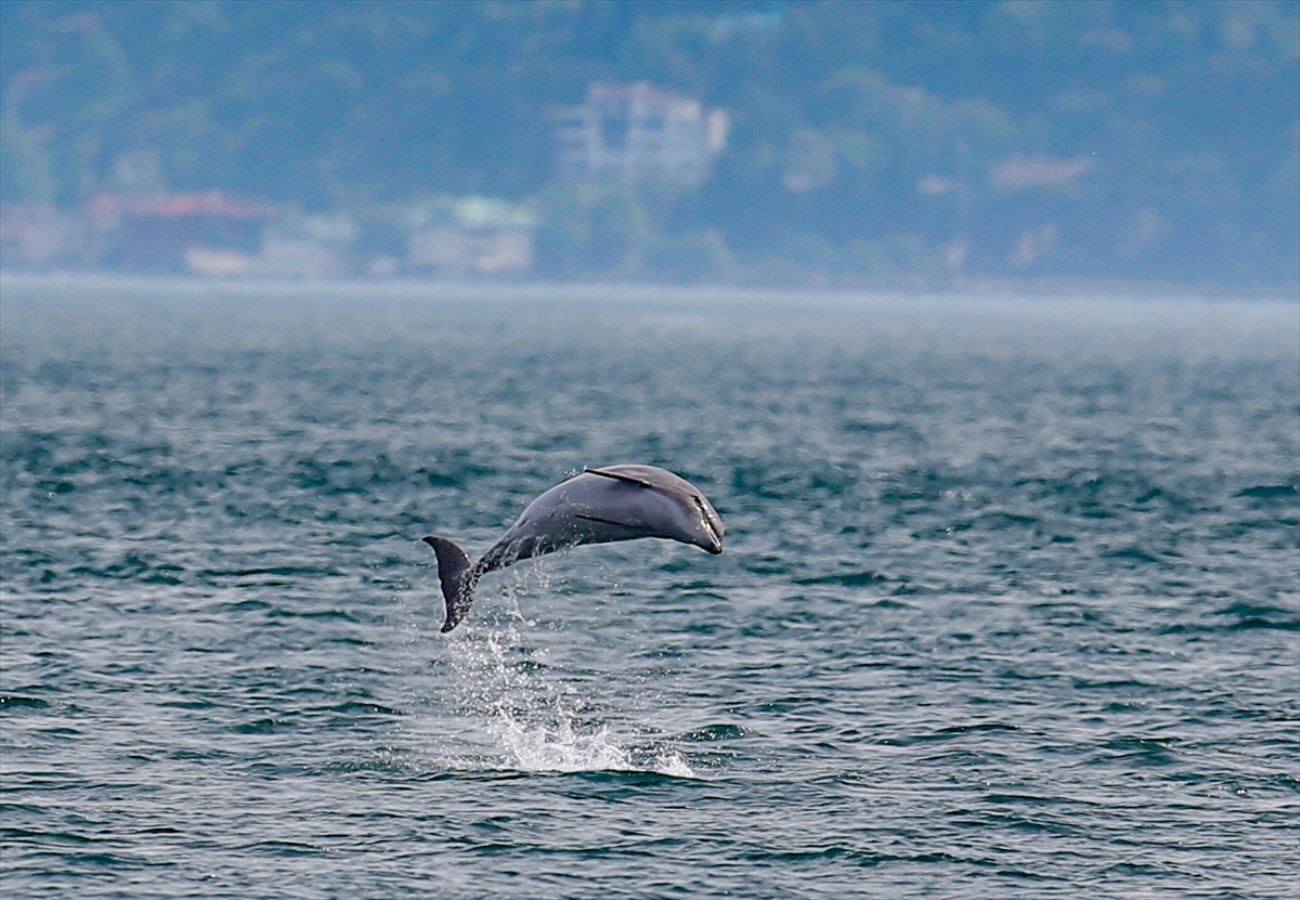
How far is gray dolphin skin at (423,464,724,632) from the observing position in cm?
2578

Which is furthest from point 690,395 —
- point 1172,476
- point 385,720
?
point 385,720

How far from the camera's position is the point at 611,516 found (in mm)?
26297

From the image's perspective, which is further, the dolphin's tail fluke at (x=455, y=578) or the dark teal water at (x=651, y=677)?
the dark teal water at (x=651, y=677)

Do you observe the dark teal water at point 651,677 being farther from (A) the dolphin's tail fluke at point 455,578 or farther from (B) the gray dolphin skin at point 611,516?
(B) the gray dolphin skin at point 611,516

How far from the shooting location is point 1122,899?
2720cm

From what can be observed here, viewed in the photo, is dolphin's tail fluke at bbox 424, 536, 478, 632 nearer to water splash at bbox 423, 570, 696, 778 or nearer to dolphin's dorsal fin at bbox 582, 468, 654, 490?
dolphin's dorsal fin at bbox 582, 468, 654, 490

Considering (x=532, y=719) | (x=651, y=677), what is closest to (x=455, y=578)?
(x=532, y=719)

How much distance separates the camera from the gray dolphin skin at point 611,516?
1015 inches

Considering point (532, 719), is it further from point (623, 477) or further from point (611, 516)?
point (623, 477)

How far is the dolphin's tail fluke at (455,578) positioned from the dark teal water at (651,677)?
3137 mm

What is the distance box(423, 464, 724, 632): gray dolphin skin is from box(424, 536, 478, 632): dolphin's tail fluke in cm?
16

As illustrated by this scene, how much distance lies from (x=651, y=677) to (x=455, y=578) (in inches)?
436

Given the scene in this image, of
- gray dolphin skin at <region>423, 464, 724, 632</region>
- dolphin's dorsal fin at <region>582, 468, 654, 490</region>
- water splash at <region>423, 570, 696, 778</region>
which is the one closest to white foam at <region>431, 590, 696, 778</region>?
water splash at <region>423, 570, 696, 778</region>

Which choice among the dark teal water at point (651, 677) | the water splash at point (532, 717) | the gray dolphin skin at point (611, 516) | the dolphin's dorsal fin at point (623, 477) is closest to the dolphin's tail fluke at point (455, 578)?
the gray dolphin skin at point (611, 516)
